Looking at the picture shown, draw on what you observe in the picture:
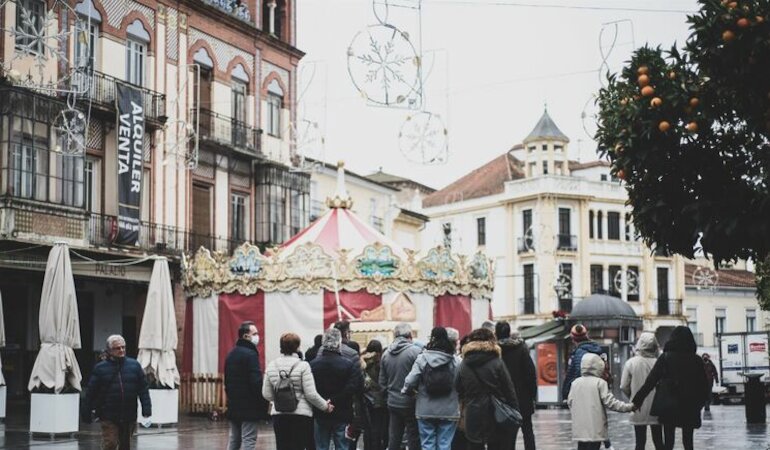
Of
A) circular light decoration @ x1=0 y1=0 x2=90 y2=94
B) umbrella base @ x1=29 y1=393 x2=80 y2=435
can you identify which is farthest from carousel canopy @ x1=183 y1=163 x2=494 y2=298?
umbrella base @ x1=29 y1=393 x2=80 y2=435

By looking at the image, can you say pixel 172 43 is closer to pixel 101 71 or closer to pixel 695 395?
pixel 101 71

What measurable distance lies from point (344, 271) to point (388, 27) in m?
8.97

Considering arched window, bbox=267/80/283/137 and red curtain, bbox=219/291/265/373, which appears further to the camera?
arched window, bbox=267/80/283/137

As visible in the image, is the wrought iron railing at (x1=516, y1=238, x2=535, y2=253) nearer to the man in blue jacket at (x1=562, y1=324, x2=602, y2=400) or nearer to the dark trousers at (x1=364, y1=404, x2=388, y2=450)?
the dark trousers at (x1=364, y1=404, x2=388, y2=450)

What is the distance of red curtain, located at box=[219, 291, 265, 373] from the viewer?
90.6 ft

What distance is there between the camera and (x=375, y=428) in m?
16.4

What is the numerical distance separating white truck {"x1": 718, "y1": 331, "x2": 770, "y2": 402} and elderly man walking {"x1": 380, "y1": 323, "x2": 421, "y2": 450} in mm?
29680

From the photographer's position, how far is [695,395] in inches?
534

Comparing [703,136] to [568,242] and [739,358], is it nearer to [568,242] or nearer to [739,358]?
[739,358]

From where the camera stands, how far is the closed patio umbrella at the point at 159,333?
79.7ft

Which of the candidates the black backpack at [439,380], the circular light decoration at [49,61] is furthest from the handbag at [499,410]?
the circular light decoration at [49,61]

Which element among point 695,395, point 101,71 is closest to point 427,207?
point 101,71

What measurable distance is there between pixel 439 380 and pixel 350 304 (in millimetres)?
14162

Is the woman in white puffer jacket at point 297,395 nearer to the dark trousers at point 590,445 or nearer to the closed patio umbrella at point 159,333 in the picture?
the dark trousers at point 590,445
